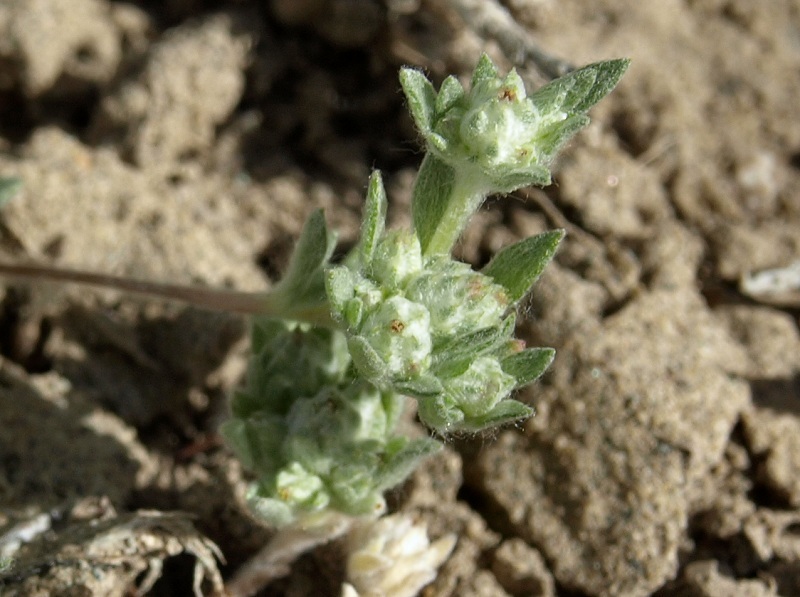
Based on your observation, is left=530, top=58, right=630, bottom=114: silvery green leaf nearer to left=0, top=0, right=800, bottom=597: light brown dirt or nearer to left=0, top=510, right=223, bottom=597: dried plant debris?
left=0, top=0, right=800, bottom=597: light brown dirt

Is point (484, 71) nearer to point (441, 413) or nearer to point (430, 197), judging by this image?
point (430, 197)

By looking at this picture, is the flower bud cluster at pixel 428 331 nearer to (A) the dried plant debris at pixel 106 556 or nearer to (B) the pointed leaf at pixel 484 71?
(B) the pointed leaf at pixel 484 71

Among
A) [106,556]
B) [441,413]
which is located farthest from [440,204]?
[106,556]

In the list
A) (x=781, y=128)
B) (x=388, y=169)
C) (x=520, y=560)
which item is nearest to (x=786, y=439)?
(x=520, y=560)

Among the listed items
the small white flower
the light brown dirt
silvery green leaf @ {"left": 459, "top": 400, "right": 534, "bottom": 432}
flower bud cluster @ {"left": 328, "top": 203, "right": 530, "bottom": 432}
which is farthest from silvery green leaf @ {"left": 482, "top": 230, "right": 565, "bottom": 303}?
the small white flower

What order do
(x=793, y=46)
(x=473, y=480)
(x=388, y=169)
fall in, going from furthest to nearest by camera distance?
(x=793, y=46) < (x=388, y=169) < (x=473, y=480)

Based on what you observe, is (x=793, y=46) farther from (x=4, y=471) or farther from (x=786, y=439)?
(x=4, y=471)
